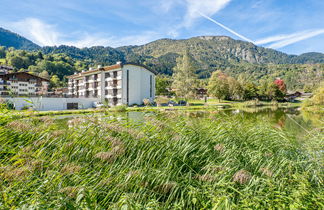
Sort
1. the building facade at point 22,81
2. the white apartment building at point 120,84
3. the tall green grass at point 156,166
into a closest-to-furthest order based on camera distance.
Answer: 1. the tall green grass at point 156,166
2. the white apartment building at point 120,84
3. the building facade at point 22,81

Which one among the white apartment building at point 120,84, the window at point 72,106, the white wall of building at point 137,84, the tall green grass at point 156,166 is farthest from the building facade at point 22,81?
the tall green grass at point 156,166

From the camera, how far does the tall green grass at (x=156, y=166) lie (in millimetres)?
2514

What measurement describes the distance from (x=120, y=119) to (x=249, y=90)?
67.5m

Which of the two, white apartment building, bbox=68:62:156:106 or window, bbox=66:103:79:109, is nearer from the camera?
window, bbox=66:103:79:109

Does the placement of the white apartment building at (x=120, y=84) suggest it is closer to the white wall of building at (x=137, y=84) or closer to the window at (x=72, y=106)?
the white wall of building at (x=137, y=84)

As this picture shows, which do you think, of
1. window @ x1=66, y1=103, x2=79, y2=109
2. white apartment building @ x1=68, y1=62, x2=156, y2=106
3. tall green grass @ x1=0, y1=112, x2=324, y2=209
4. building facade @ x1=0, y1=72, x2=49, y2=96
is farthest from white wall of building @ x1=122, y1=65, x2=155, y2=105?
tall green grass @ x1=0, y1=112, x2=324, y2=209

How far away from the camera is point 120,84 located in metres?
44.8

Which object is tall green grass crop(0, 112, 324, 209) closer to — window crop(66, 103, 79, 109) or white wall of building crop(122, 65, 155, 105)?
white wall of building crop(122, 65, 155, 105)

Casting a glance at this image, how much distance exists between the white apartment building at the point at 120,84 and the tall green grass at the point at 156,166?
126 ft

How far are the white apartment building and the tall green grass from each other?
38.5m

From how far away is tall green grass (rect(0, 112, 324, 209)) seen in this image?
8.25 ft

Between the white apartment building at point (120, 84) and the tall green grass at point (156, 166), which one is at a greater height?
the white apartment building at point (120, 84)

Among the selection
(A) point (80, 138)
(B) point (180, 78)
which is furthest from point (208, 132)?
(B) point (180, 78)

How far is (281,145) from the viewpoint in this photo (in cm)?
484
